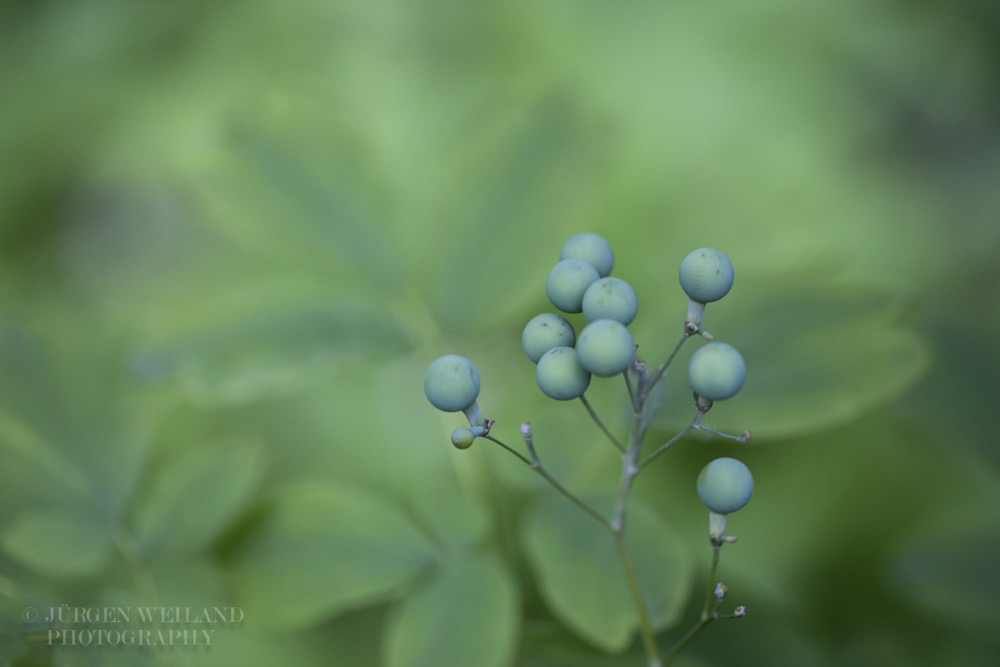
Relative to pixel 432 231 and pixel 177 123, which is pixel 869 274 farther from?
pixel 177 123

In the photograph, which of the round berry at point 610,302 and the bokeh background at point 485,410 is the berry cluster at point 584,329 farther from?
the bokeh background at point 485,410

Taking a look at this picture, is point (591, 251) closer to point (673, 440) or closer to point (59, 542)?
point (673, 440)


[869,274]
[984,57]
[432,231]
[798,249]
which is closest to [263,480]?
[432,231]

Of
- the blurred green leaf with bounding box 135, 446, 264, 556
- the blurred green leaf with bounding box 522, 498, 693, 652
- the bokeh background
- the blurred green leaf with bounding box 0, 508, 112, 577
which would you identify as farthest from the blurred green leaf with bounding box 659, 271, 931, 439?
the blurred green leaf with bounding box 0, 508, 112, 577

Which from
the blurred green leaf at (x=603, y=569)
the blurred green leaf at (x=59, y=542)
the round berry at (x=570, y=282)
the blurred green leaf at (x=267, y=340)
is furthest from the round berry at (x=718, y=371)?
the blurred green leaf at (x=59, y=542)

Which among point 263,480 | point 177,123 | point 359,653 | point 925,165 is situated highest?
point 177,123
